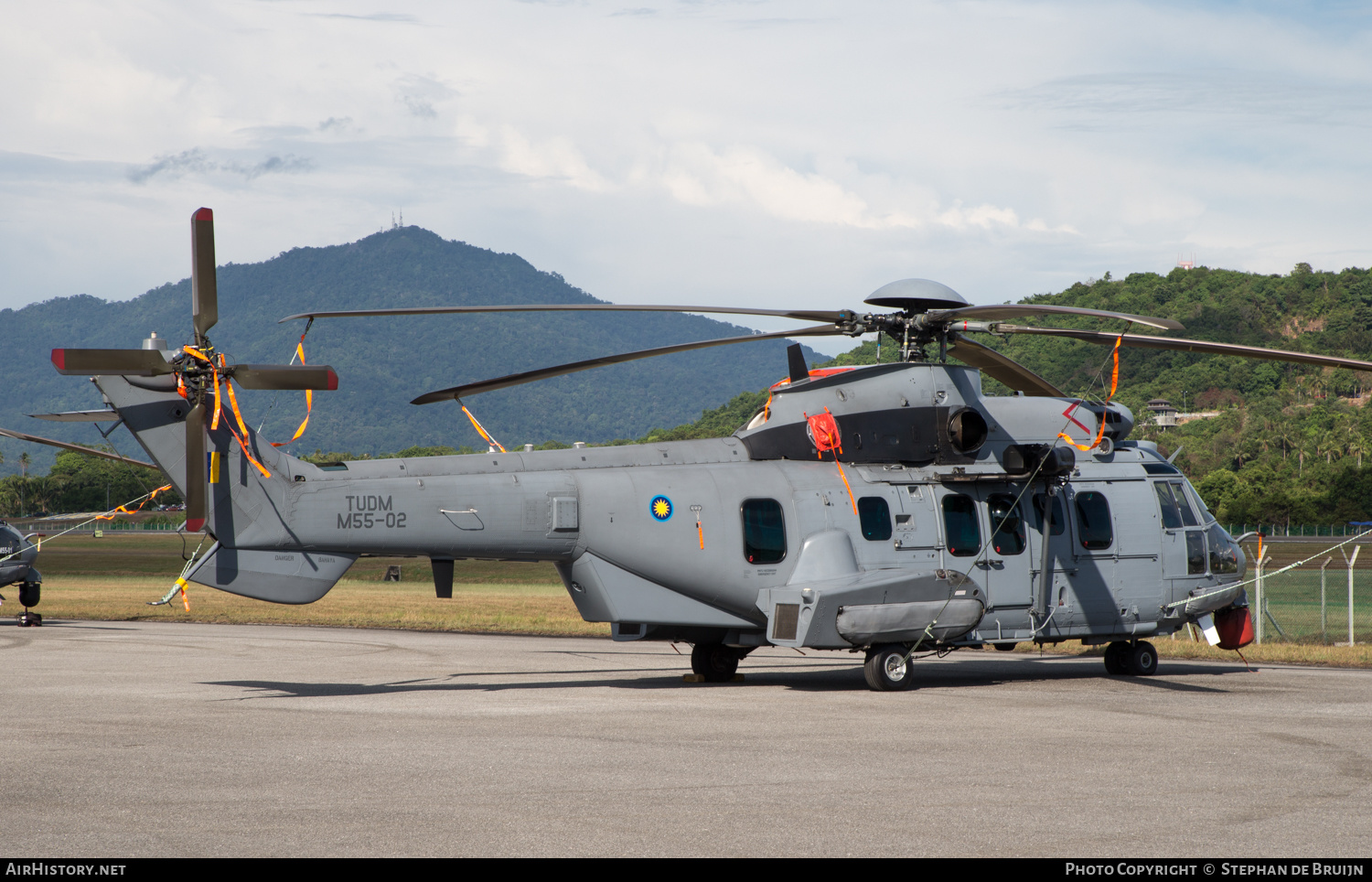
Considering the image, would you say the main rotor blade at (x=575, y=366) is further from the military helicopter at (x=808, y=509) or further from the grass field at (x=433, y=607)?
the grass field at (x=433, y=607)

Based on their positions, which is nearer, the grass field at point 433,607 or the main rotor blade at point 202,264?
the main rotor blade at point 202,264

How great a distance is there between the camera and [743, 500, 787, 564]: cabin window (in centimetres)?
1616

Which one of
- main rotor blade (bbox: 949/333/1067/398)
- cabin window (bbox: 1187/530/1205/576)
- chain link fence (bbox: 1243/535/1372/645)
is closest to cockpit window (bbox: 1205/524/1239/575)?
cabin window (bbox: 1187/530/1205/576)

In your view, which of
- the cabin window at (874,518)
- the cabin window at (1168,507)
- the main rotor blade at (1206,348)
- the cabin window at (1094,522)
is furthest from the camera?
the cabin window at (1168,507)

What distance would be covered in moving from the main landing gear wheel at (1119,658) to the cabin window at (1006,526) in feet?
8.54

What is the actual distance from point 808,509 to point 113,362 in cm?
868

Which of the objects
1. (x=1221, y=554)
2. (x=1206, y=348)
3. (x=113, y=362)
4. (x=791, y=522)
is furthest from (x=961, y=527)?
(x=113, y=362)

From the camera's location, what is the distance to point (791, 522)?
16.2 metres

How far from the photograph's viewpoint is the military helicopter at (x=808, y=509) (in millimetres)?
14359

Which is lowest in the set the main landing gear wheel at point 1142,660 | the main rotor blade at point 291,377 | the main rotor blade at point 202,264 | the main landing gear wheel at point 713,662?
the main landing gear wheel at point 1142,660

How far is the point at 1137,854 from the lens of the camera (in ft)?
23.1

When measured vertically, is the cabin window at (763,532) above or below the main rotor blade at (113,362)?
below

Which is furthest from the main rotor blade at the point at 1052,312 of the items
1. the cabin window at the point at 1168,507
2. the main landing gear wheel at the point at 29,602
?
the main landing gear wheel at the point at 29,602
